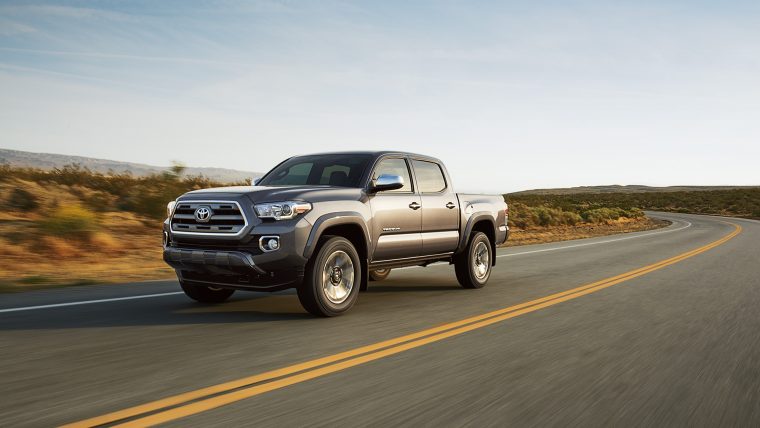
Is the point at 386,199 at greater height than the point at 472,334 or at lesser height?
greater

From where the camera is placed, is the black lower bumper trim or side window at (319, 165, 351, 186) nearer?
the black lower bumper trim

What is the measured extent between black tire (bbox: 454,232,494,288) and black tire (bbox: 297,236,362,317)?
2.75 m

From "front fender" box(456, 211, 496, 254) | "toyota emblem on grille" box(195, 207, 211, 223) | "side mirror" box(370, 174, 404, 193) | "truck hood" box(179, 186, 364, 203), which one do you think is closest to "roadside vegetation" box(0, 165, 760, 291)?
"toyota emblem on grille" box(195, 207, 211, 223)

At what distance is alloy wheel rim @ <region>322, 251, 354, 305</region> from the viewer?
7.32 metres

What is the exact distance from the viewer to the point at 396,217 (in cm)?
828

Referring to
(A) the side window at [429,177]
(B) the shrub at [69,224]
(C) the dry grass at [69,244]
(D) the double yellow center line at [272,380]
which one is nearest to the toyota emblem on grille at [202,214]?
(D) the double yellow center line at [272,380]

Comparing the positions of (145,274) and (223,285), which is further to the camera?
(145,274)

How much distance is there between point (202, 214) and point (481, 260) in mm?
4917

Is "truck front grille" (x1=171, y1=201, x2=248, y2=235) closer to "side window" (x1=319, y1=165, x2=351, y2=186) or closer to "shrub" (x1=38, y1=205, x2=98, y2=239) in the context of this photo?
"side window" (x1=319, y1=165, x2=351, y2=186)

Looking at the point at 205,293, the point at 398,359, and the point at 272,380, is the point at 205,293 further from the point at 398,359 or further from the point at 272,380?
the point at 272,380

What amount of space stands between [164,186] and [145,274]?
33.8 feet

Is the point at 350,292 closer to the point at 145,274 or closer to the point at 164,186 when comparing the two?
the point at 145,274

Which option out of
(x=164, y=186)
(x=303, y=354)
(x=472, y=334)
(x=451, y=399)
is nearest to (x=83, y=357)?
(x=303, y=354)

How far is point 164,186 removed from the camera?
2162 cm
